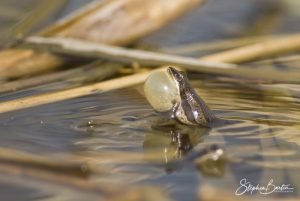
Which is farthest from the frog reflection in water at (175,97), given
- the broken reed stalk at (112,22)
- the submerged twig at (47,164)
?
the broken reed stalk at (112,22)

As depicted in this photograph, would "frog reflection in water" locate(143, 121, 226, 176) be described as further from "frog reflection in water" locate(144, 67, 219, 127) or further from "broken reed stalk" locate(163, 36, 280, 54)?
"broken reed stalk" locate(163, 36, 280, 54)

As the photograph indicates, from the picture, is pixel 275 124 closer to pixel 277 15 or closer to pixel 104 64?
pixel 104 64

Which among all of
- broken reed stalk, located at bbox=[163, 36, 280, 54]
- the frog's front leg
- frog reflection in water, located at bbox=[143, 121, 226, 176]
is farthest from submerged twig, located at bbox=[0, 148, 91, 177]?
A: broken reed stalk, located at bbox=[163, 36, 280, 54]

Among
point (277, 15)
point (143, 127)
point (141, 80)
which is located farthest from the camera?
point (277, 15)

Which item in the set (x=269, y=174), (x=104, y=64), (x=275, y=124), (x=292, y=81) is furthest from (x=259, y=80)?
(x=269, y=174)

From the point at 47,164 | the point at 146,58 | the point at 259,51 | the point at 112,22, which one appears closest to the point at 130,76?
the point at 146,58

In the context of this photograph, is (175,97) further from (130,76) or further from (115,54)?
(115,54)
